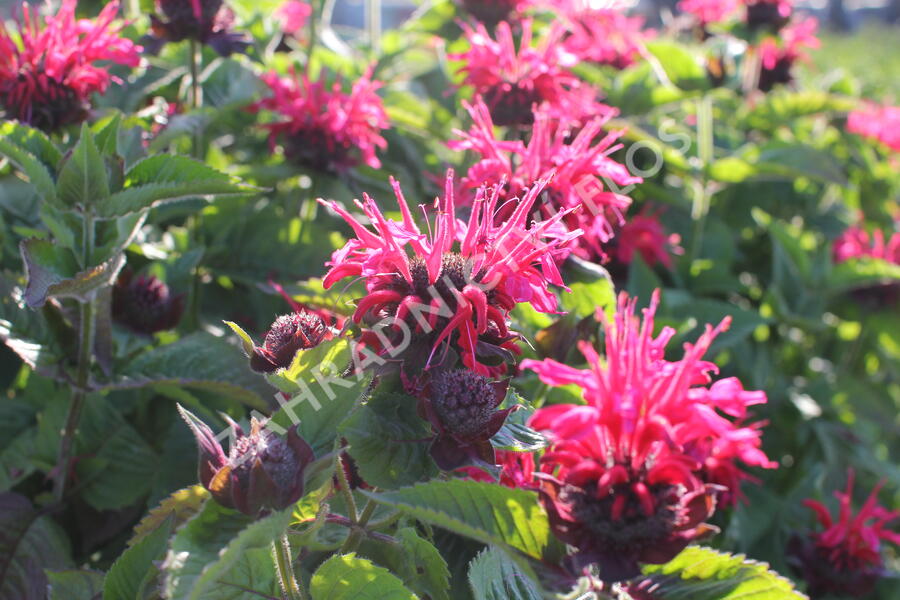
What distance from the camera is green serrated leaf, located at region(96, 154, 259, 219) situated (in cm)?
101

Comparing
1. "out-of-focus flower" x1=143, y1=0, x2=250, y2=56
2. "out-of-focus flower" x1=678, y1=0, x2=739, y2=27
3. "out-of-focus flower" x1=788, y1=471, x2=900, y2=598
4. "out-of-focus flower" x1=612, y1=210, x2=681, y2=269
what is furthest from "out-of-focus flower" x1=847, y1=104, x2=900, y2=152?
"out-of-focus flower" x1=143, y1=0, x2=250, y2=56

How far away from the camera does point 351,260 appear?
865mm

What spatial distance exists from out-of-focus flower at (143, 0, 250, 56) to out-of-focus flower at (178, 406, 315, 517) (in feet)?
3.15

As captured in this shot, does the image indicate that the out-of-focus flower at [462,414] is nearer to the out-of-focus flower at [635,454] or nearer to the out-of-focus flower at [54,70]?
the out-of-focus flower at [635,454]

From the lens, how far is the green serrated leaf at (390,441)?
791 mm

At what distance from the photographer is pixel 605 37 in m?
2.46

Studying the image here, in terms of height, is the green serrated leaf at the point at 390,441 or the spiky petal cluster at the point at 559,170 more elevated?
the spiky petal cluster at the point at 559,170

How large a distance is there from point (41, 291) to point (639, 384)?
0.68 metres

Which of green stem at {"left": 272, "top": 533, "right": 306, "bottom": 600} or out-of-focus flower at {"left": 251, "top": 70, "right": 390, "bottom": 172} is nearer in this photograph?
green stem at {"left": 272, "top": 533, "right": 306, "bottom": 600}

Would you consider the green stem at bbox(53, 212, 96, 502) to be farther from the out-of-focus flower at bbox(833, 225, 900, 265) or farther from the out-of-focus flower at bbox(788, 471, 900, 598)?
the out-of-focus flower at bbox(833, 225, 900, 265)

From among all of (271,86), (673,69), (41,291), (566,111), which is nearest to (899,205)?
(673,69)

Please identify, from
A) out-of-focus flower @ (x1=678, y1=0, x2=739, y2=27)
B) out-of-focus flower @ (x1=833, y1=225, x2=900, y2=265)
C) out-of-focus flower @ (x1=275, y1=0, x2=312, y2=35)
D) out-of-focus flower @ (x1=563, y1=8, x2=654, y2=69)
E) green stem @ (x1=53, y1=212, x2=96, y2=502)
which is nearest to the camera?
green stem @ (x1=53, y1=212, x2=96, y2=502)

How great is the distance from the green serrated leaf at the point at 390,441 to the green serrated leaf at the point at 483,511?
8cm

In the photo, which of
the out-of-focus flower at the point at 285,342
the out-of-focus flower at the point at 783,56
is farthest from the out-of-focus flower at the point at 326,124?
the out-of-focus flower at the point at 783,56
